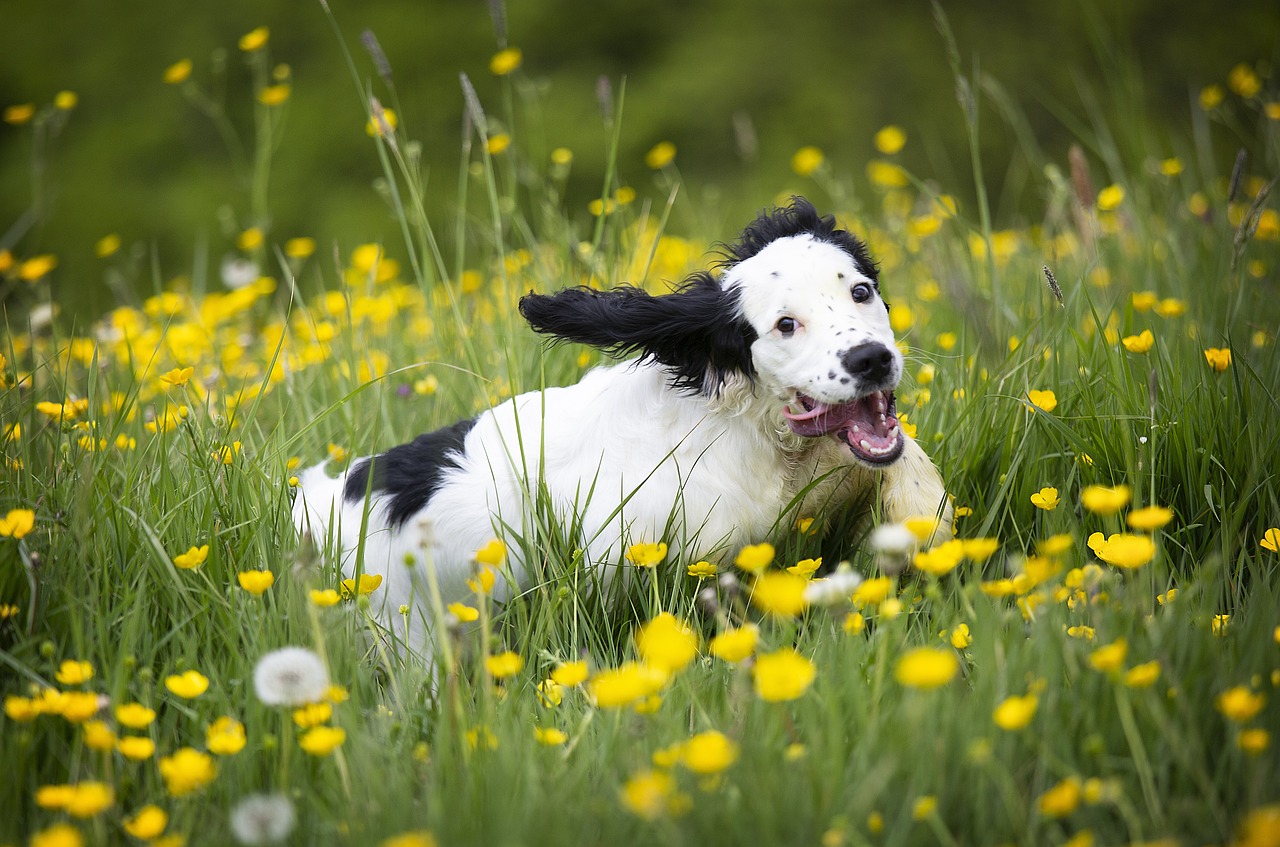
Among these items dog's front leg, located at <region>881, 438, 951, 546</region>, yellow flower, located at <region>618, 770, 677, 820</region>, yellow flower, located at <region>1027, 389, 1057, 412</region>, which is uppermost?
yellow flower, located at <region>1027, 389, 1057, 412</region>

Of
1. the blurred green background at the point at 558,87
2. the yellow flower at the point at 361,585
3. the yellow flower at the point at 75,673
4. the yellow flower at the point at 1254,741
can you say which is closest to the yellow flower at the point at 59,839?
the yellow flower at the point at 75,673

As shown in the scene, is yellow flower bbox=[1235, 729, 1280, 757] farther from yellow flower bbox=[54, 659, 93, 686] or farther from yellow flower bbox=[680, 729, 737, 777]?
yellow flower bbox=[54, 659, 93, 686]

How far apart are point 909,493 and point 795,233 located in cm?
68

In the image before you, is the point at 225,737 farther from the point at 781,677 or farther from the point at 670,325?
the point at 670,325

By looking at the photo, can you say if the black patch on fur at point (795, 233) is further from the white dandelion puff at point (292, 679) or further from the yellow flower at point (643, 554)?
the white dandelion puff at point (292, 679)

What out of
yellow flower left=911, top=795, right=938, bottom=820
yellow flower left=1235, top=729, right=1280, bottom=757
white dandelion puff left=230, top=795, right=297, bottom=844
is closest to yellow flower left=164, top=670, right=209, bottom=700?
white dandelion puff left=230, top=795, right=297, bottom=844

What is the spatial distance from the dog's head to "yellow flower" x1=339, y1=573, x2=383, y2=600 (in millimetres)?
723

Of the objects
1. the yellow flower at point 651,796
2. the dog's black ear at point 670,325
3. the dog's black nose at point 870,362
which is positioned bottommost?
the yellow flower at point 651,796

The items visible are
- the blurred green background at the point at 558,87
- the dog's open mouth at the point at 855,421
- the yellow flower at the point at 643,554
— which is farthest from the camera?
the blurred green background at the point at 558,87

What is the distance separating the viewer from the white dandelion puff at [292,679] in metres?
1.57

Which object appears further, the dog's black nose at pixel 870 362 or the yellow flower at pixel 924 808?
the dog's black nose at pixel 870 362

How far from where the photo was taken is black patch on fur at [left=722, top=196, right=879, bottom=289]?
2590 millimetres

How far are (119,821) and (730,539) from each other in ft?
4.21

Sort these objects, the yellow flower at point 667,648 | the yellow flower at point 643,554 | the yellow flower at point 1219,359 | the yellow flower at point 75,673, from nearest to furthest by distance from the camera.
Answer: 1. the yellow flower at point 667,648
2. the yellow flower at point 75,673
3. the yellow flower at point 643,554
4. the yellow flower at point 1219,359
